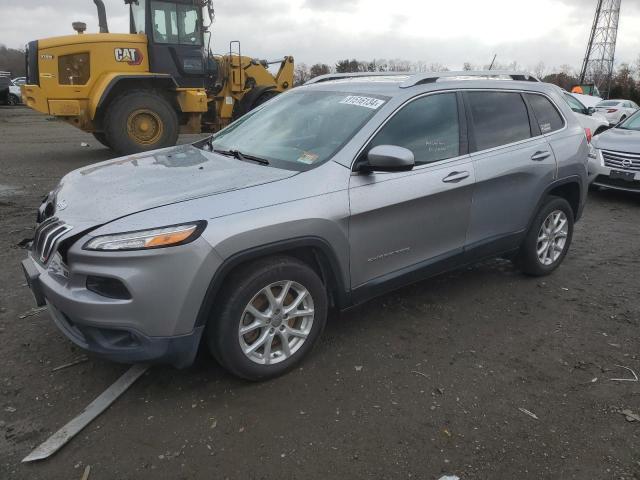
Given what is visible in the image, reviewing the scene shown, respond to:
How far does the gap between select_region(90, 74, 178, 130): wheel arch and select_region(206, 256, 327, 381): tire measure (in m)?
7.99

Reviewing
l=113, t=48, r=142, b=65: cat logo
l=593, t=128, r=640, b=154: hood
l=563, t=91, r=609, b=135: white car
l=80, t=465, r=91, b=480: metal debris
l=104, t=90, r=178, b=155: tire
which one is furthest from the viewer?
l=563, t=91, r=609, b=135: white car

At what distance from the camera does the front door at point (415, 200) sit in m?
3.27

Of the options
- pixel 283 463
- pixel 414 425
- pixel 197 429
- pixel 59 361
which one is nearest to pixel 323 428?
pixel 283 463

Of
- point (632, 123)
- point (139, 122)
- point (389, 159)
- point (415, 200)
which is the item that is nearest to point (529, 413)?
point (415, 200)

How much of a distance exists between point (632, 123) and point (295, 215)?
326 inches

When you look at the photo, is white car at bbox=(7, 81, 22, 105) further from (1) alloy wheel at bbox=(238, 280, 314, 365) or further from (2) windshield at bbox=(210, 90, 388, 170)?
(1) alloy wheel at bbox=(238, 280, 314, 365)

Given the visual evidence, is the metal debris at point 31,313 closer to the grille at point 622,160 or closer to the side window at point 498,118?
the side window at point 498,118

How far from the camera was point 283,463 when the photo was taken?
8.11 feet

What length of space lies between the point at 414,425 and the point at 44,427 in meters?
1.92

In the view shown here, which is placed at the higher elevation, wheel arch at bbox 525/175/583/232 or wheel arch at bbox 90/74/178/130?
wheel arch at bbox 90/74/178/130

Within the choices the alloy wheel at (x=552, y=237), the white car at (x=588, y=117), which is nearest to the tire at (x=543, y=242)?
the alloy wheel at (x=552, y=237)

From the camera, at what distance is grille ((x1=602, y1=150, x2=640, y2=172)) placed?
25.3 ft

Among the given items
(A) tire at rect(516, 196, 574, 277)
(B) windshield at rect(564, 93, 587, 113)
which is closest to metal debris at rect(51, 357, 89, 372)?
(A) tire at rect(516, 196, 574, 277)

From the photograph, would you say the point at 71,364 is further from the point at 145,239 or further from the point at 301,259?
the point at 301,259
